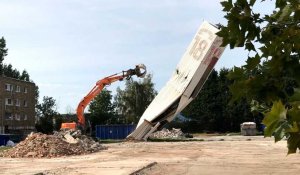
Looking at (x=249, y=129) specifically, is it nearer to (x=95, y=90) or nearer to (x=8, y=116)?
(x=95, y=90)

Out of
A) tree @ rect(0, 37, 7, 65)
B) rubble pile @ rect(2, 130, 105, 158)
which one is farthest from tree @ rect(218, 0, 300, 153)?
tree @ rect(0, 37, 7, 65)

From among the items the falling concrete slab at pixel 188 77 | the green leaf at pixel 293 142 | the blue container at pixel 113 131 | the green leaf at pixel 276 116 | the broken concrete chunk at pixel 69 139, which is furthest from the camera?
the blue container at pixel 113 131

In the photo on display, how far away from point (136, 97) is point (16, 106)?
20396mm

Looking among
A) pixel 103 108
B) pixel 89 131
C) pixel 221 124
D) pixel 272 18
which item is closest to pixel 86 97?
pixel 89 131

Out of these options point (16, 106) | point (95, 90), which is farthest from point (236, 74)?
point (16, 106)

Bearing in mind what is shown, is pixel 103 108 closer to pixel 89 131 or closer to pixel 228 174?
pixel 89 131

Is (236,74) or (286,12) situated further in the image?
(236,74)

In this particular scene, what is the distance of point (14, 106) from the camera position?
254 feet

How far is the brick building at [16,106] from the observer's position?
241ft

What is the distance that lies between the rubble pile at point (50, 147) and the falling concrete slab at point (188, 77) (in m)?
4.92

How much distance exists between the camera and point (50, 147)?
94.9ft

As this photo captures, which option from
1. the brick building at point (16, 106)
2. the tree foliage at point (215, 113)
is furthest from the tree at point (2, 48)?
the tree foliage at point (215, 113)

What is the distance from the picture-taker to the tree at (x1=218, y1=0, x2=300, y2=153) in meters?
3.05

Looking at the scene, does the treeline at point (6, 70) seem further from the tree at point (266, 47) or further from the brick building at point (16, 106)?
the tree at point (266, 47)
